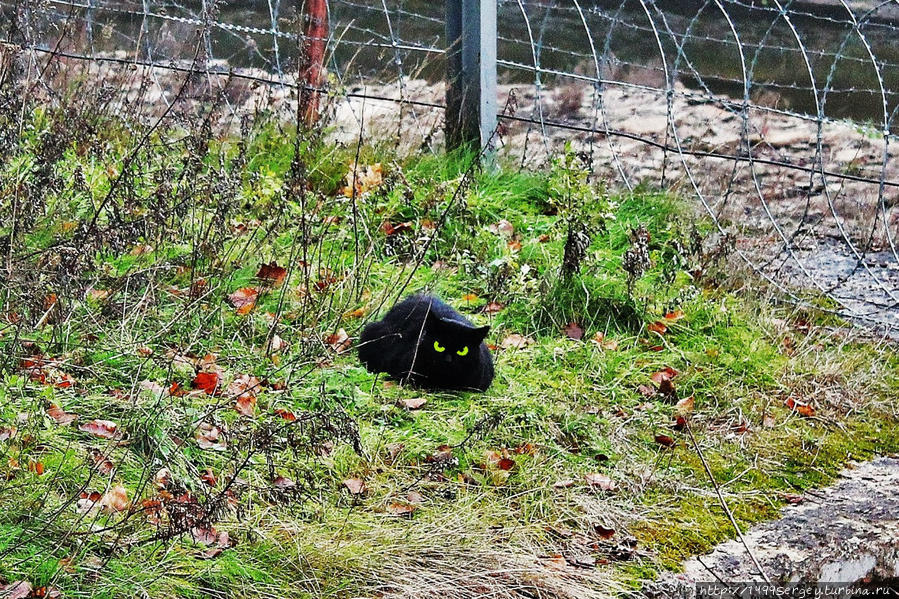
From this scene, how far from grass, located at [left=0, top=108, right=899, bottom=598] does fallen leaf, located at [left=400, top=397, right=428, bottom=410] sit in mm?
28

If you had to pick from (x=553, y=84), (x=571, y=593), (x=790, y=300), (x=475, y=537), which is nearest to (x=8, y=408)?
(x=475, y=537)

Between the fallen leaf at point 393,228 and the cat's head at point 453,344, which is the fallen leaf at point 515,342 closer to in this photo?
the cat's head at point 453,344

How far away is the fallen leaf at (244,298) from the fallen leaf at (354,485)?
1420 mm

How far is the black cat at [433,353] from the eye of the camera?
14.2 ft

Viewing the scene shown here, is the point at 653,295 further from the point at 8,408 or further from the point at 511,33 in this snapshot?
the point at 511,33

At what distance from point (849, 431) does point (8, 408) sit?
329 centimetres

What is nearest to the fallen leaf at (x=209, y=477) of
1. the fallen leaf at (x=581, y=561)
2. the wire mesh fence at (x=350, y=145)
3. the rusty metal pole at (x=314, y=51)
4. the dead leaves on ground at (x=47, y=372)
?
the wire mesh fence at (x=350, y=145)

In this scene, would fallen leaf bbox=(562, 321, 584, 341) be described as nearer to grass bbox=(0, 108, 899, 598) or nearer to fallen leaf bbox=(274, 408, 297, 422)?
grass bbox=(0, 108, 899, 598)

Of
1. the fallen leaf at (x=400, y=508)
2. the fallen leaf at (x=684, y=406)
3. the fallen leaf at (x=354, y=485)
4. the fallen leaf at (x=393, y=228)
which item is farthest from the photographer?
the fallen leaf at (x=393, y=228)

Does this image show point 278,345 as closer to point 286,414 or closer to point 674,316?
point 286,414

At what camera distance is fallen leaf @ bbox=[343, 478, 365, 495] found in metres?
3.46

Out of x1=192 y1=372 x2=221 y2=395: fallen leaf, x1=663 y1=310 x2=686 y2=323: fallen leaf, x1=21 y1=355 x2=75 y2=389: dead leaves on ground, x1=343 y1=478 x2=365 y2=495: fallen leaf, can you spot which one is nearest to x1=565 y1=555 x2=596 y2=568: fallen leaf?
x1=343 y1=478 x2=365 y2=495: fallen leaf

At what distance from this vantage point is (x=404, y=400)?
4227 millimetres

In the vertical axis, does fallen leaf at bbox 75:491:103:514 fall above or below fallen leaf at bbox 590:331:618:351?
above
